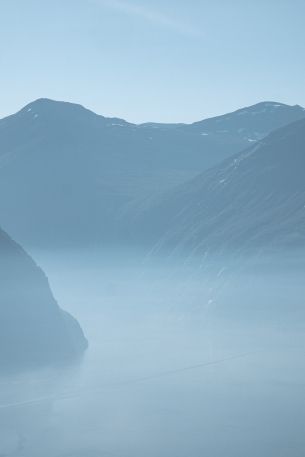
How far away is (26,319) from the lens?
5688 centimetres

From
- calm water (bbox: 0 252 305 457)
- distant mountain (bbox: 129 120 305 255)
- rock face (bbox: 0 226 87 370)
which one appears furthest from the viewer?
distant mountain (bbox: 129 120 305 255)

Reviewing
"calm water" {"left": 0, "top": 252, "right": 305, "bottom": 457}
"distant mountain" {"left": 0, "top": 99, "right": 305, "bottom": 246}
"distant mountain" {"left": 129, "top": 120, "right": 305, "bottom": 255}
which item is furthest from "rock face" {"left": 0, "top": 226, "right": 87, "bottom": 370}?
"distant mountain" {"left": 0, "top": 99, "right": 305, "bottom": 246}

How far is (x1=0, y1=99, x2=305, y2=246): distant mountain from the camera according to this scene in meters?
161

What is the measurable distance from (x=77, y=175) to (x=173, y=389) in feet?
405

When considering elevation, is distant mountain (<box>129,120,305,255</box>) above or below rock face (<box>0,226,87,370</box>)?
below

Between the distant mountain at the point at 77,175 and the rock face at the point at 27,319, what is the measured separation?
94.3 meters

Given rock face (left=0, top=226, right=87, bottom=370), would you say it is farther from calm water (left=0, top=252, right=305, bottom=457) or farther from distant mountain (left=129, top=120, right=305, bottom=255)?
distant mountain (left=129, top=120, right=305, bottom=255)

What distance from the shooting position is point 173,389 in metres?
54.4

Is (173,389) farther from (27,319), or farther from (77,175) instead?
(77,175)

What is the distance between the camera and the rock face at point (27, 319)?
182 ft

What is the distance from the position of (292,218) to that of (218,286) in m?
17.1

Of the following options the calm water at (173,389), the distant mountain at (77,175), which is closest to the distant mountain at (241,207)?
the distant mountain at (77,175)

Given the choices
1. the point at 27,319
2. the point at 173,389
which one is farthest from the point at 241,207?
the point at 173,389

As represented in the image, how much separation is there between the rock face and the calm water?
1.60 m
